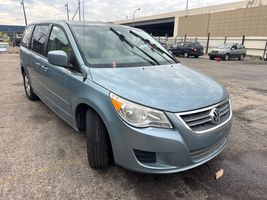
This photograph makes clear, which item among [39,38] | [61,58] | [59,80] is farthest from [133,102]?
[39,38]

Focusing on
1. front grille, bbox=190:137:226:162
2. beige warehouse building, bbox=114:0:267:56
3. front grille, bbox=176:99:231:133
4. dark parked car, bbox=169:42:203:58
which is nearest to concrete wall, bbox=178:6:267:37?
beige warehouse building, bbox=114:0:267:56

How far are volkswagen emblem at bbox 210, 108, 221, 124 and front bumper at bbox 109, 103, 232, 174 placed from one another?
0.34 feet

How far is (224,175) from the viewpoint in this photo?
2691 millimetres

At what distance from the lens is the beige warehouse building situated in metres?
29.3

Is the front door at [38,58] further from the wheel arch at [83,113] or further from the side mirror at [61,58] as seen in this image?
the wheel arch at [83,113]

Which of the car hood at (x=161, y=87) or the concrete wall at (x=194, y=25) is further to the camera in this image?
the concrete wall at (x=194, y=25)

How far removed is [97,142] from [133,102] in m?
0.67

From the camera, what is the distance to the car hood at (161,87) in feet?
7.09

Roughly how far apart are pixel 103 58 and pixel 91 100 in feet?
2.41

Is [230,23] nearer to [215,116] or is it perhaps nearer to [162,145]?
[215,116]

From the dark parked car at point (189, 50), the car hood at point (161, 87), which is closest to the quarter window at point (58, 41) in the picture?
the car hood at point (161, 87)

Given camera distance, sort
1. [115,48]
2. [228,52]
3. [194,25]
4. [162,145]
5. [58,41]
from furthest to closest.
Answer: [194,25] → [228,52] → [58,41] → [115,48] → [162,145]

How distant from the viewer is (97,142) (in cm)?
245

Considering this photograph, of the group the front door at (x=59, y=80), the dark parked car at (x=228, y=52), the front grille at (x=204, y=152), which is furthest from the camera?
the dark parked car at (x=228, y=52)
